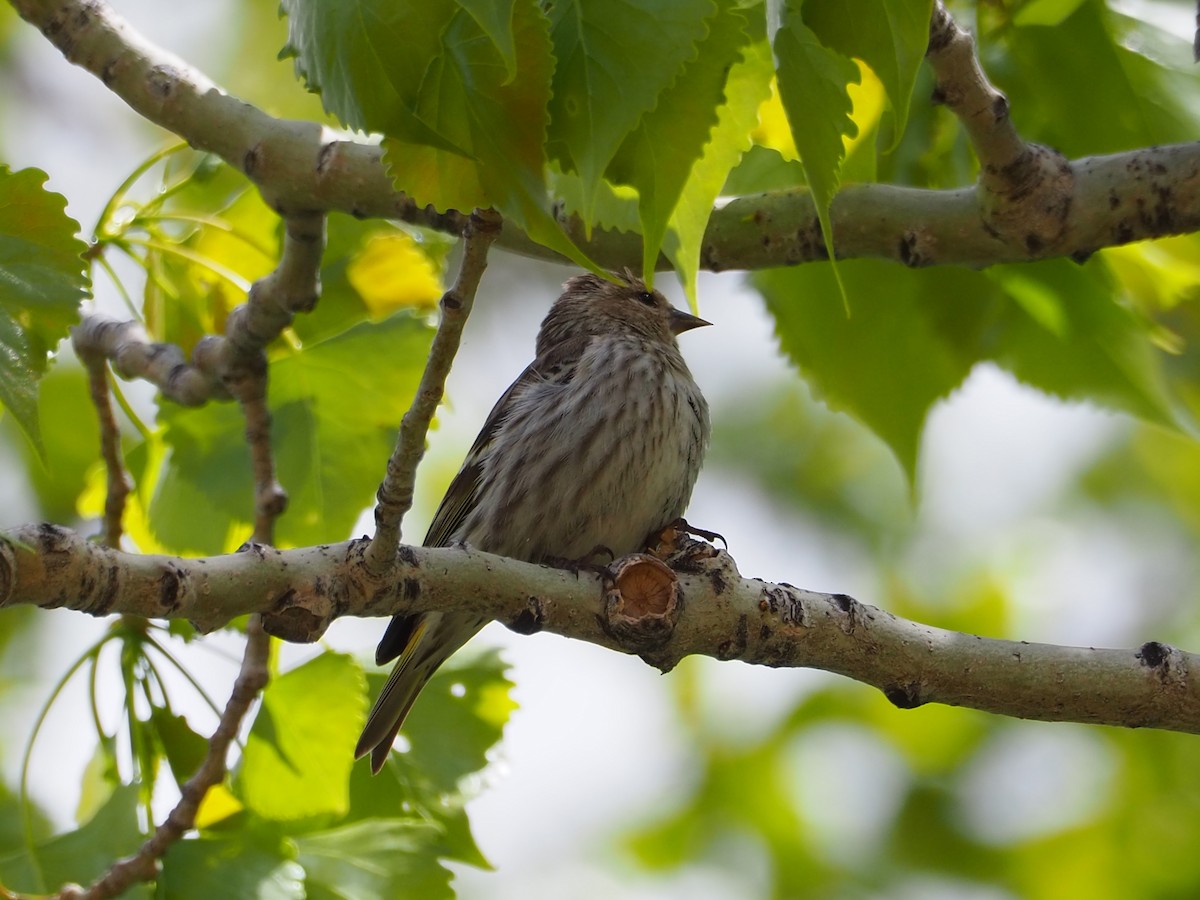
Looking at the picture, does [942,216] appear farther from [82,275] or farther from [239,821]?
[239,821]

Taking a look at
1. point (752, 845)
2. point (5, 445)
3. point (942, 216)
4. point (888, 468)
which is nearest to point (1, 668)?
point (5, 445)

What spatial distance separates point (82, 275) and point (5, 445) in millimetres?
5564

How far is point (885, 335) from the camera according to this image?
162 inches

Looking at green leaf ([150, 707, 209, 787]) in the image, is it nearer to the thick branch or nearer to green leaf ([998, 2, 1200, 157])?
the thick branch

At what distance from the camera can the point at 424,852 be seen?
3582mm

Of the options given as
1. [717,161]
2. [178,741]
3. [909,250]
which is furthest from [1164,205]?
[178,741]

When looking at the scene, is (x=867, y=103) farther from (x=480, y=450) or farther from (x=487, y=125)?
A: (x=480, y=450)

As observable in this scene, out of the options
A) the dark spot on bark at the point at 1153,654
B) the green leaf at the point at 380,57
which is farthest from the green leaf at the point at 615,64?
the dark spot on bark at the point at 1153,654

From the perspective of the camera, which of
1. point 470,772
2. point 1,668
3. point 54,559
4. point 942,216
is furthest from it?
point 1,668

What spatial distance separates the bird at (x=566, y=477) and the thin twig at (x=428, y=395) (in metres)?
1.65

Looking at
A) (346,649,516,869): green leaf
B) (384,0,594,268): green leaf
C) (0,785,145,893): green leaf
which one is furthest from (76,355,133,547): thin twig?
(384,0,594,268): green leaf

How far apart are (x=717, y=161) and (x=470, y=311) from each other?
0.55m

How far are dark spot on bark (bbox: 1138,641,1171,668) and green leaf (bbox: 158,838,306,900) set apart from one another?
2.04m

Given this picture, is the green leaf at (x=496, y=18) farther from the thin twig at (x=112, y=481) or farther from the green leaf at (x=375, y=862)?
the thin twig at (x=112, y=481)
